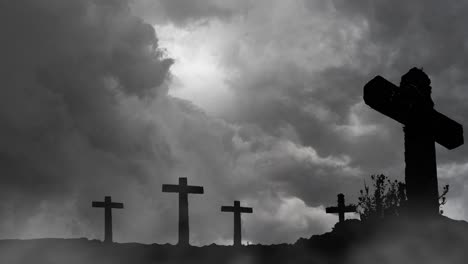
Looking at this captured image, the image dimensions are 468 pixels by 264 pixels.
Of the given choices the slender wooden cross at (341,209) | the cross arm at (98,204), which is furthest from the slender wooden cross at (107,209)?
the slender wooden cross at (341,209)

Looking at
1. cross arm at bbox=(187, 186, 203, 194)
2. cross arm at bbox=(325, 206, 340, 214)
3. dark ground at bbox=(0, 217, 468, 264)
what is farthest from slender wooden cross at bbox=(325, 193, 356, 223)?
dark ground at bbox=(0, 217, 468, 264)

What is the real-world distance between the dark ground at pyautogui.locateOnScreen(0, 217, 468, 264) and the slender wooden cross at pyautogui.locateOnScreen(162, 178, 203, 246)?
937cm

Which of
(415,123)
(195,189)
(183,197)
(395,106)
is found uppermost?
(195,189)

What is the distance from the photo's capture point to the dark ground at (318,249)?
15.0 feet

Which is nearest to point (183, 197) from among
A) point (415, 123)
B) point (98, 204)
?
point (98, 204)

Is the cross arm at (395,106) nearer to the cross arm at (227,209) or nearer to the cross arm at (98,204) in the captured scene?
the cross arm at (227,209)

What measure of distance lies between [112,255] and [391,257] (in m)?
2.66

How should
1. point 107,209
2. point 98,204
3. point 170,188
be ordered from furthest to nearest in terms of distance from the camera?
point 98,204 → point 107,209 → point 170,188

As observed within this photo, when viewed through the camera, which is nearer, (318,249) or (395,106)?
(318,249)

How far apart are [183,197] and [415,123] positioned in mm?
12630

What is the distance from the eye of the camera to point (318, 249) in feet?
16.0

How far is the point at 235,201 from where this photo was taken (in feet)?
80.3

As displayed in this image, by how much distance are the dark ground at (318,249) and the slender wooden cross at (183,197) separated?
30.8ft

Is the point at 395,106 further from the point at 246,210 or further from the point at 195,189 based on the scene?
the point at 246,210
